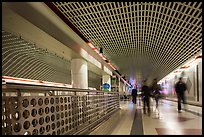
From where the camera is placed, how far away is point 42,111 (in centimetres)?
430

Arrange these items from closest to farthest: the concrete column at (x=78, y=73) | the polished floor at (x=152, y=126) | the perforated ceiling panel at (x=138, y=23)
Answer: the polished floor at (x=152, y=126), the perforated ceiling panel at (x=138, y=23), the concrete column at (x=78, y=73)

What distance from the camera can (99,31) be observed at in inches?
367

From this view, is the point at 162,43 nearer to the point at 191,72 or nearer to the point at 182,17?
the point at 182,17

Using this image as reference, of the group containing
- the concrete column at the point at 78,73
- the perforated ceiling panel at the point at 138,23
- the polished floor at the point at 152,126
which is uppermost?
the perforated ceiling panel at the point at 138,23

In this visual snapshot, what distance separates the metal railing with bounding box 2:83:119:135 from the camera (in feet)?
11.4

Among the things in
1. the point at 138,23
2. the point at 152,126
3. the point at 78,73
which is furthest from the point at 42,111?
the point at 78,73

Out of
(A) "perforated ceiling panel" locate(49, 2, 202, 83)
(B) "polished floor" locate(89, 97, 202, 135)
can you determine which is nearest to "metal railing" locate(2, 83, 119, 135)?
(B) "polished floor" locate(89, 97, 202, 135)

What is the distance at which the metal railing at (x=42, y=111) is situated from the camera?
3477 mm

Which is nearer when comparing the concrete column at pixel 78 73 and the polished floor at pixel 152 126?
the polished floor at pixel 152 126

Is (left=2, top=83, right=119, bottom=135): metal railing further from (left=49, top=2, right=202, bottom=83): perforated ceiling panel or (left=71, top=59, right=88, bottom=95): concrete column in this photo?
(left=71, top=59, right=88, bottom=95): concrete column

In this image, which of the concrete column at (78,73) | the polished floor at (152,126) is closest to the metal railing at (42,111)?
the polished floor at (152,126)

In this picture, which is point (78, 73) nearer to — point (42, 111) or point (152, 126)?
point (152, 126)

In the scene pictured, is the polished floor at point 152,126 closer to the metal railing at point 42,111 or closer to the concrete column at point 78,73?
the metal railing at point 42,111

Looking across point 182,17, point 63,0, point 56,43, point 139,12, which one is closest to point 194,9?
point 182,17
